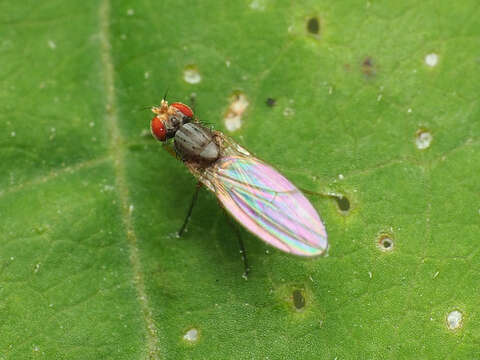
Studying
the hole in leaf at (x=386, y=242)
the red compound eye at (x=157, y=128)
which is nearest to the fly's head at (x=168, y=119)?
the red compound eye at (x=157, y=128)

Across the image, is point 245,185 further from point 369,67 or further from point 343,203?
point 369,67

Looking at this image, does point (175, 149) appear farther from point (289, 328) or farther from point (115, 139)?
point (289, 328)

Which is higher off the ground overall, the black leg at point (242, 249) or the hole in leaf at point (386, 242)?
the hole in leaf at point (386, 242)

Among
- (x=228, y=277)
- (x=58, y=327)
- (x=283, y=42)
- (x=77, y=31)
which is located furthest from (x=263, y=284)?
(x=77, y=31)

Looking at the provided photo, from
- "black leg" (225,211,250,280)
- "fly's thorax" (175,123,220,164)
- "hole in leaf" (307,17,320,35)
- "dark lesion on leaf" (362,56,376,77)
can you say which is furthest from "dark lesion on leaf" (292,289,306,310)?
"hole in leaf" (307,17,320,35)

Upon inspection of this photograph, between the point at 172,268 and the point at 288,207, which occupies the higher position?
the point at 288,207

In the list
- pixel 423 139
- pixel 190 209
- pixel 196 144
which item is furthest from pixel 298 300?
pixel 423 139

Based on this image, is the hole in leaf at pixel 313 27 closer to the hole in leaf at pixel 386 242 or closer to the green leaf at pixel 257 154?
the green leaf at pixel 257 154
